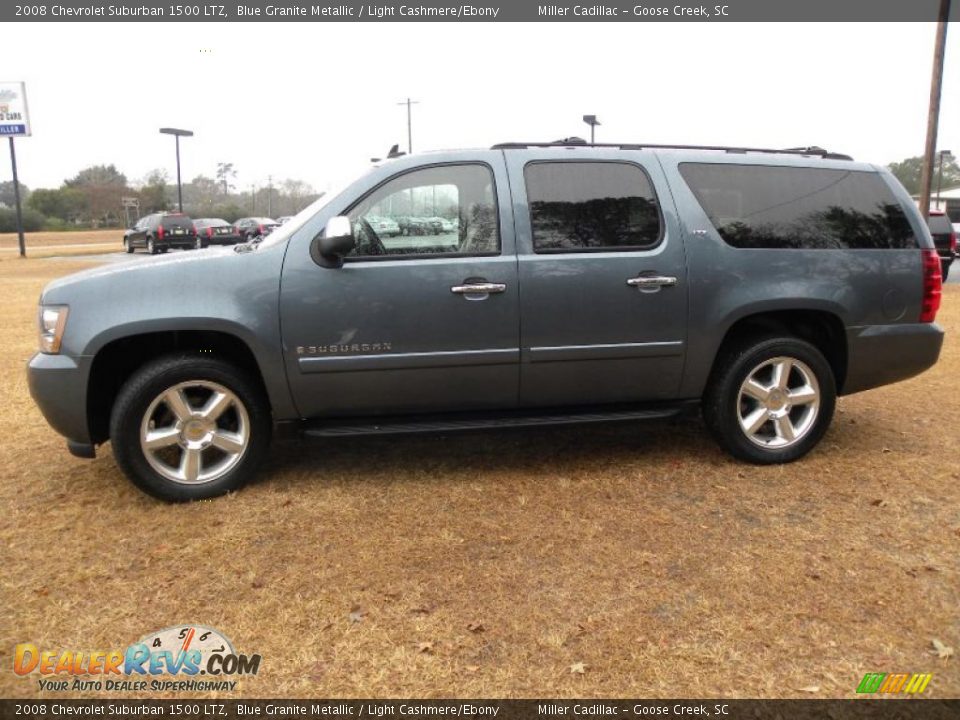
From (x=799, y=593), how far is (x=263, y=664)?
202 centimetres

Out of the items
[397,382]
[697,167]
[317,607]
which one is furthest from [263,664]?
[697,167]

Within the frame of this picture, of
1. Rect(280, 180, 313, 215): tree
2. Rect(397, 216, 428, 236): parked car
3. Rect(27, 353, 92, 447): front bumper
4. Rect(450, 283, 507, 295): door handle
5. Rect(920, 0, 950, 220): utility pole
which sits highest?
Rect(280, 180, 313, 215): tree

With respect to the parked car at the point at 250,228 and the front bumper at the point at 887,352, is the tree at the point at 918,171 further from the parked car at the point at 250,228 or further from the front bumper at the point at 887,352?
the front bumper at the point at 887,352

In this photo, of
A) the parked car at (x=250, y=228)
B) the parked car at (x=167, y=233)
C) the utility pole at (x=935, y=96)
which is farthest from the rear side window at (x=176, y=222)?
the utility pole at (x=935, y=96)

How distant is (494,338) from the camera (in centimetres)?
385

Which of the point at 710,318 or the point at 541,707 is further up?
the point at 710,318

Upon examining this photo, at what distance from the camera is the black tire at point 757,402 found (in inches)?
164

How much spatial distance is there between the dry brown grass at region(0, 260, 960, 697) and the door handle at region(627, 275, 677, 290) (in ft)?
3.48

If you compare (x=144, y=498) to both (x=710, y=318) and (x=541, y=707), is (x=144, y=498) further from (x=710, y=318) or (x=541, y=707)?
(x=710, y=318)

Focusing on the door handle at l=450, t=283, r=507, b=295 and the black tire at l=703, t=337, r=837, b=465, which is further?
the black tire at l=703, t=337, r=837, b=465

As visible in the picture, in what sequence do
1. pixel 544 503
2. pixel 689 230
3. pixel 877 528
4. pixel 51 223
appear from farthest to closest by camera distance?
pixel 51 223 → pixel 689 230 → pixel 544 503 → pixel 877 528

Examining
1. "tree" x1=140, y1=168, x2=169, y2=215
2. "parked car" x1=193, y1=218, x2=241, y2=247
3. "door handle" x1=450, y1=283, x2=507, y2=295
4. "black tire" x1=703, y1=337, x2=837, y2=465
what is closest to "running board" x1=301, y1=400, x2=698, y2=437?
"black tire" x1=703, y1=337, x2=837, y2=465

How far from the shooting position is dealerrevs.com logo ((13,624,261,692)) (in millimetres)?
2396

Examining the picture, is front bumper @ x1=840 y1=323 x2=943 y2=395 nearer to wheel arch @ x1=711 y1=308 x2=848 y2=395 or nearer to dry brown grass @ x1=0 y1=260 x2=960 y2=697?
wheel arch @ x1=711 y1=308 x2=848 y2=395
